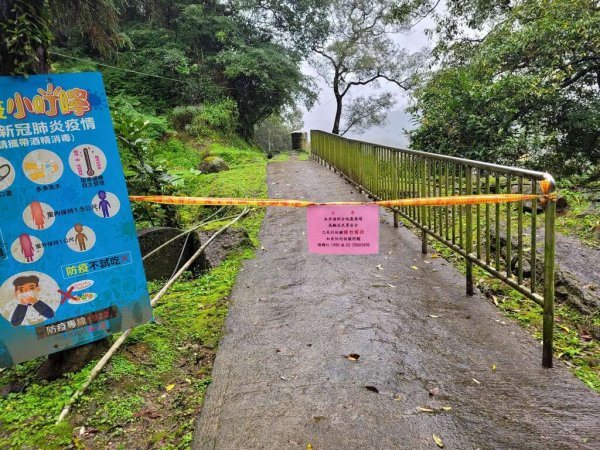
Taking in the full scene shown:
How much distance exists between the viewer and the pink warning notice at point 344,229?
3.55 m

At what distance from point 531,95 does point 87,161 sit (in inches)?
338

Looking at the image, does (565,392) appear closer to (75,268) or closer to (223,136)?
(75,268)

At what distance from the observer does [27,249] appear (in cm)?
289

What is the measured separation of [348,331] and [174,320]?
5.63ft

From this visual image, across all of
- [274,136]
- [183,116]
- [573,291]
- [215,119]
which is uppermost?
[183,116]

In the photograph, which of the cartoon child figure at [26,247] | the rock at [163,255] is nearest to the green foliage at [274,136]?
the rock at [163,255]

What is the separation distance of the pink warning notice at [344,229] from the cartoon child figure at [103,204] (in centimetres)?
156

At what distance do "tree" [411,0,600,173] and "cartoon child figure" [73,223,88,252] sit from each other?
8.08 metres

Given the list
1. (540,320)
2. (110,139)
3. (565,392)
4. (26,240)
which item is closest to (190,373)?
(26,240)

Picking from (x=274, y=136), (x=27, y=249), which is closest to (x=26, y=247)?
(x=27, y=249)

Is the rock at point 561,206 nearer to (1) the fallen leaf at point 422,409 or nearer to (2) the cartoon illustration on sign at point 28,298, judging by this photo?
(1) the fallen leaf at point 422,409

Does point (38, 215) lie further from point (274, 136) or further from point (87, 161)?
point (274, 136)

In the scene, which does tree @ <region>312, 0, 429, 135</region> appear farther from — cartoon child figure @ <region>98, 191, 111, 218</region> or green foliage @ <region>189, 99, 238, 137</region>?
cartoon child figure @ <region>98, 191, 111, 218</region>

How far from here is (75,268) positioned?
308 cm
